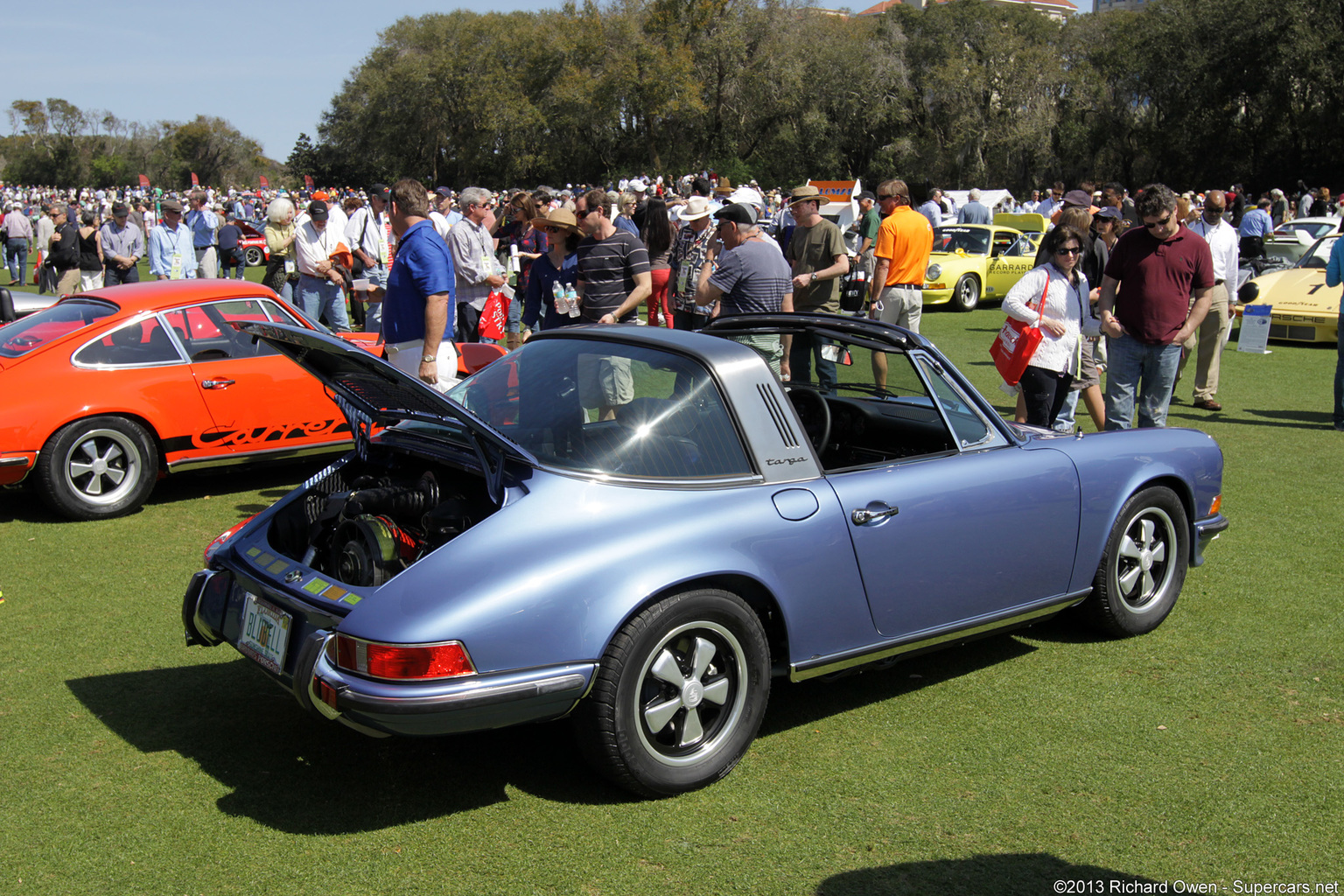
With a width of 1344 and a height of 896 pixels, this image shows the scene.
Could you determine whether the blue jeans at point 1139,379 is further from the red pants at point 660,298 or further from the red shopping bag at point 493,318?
the red shopping bag at point 493,318

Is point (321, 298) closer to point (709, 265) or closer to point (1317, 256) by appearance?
point (709, 265)

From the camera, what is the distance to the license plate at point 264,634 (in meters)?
3.30

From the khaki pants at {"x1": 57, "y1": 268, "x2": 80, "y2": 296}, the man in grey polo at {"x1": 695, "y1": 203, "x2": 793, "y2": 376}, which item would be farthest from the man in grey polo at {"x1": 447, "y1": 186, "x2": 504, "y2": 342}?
the khaki pants at {"x1": 57, "y1": 268, "x2": 80, "y2": 296}

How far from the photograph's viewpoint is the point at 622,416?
354 cm

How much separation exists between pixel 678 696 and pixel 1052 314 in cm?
445

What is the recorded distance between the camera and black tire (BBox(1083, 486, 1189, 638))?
4566 mm

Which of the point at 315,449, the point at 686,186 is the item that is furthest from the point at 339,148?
the point at 315,449

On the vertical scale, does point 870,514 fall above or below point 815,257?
below

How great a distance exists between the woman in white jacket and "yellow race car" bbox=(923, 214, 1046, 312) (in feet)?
35.9

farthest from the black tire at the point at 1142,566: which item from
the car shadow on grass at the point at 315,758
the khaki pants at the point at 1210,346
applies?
the khaki pants at the point at 1210,346

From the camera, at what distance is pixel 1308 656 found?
453cm

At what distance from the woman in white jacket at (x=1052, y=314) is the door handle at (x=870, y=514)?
342 centimetres

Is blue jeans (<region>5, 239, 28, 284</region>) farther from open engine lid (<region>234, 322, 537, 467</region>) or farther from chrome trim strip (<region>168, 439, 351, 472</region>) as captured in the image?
open engine lid (<region>234, 322, 537, 467</region>)

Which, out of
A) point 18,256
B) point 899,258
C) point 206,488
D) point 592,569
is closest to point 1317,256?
point 899,258
